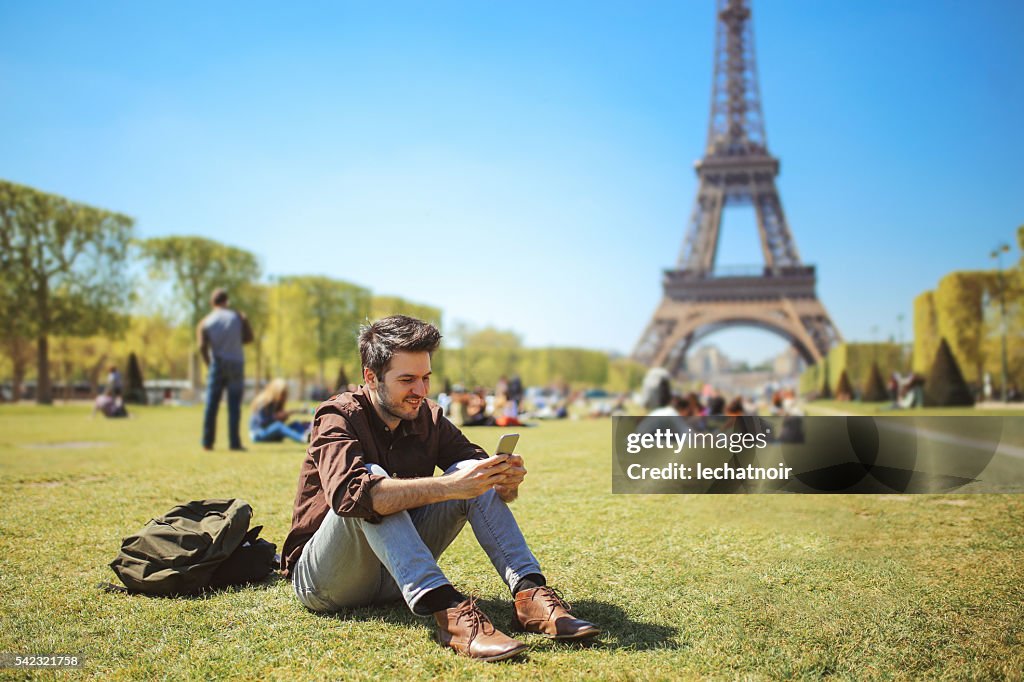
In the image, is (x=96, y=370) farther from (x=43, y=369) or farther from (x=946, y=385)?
(x=946, y=385)

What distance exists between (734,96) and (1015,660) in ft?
177

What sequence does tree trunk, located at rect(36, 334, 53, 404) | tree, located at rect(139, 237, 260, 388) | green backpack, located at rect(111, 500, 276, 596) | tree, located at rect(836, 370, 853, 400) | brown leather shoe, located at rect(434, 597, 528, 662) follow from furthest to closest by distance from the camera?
tree, located at rect(836, 370, 853, 400)
tree, located at rect(139, 237, 260, 388)
tree trunk, located at rect(36, 334, 53, 404)
green backpack, located at rect(111, 500, 276, 596)
brown leather shoe, located at rect(434, 597, 528, 662)

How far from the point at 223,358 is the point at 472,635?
6884 millimetres

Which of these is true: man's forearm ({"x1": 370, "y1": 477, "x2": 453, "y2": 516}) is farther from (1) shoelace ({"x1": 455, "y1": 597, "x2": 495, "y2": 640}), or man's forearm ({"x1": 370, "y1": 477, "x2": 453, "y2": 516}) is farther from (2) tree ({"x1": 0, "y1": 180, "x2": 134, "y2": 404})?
(2) tree ({"x1": 0, "y1": 180, "x2": 134, "y2": 404})

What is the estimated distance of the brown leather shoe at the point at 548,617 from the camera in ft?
8.08

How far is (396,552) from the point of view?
2.46 m

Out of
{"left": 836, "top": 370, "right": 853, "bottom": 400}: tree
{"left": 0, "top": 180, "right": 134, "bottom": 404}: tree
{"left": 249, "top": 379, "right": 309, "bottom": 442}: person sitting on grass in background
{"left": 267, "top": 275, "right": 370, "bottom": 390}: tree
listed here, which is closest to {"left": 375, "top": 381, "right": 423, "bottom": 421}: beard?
{"left": 249, "top": 379, "right": 309, "bottom": 442}: person sitting on grass in background

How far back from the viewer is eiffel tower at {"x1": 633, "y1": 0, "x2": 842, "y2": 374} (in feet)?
143

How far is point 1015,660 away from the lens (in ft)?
7.99

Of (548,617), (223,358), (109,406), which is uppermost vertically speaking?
(223,358)

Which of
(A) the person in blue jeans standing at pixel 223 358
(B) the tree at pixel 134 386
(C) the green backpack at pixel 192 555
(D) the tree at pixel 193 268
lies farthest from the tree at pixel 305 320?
(C) the green backpack at pixel 192 555

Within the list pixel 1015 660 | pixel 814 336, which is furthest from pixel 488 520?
pixel 814 336

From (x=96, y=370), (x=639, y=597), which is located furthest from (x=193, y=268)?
(x=639, y=597)

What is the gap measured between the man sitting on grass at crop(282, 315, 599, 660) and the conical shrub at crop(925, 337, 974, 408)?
80.5 ft
